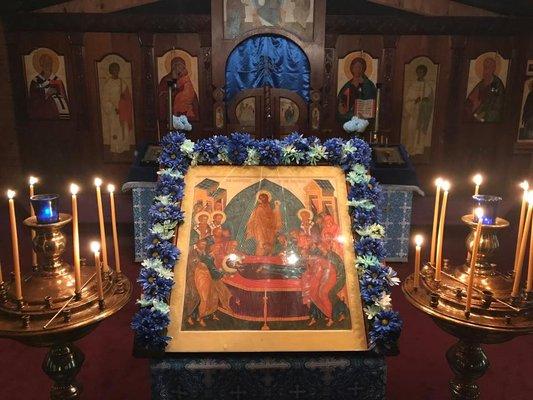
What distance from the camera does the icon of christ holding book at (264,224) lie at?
236 centimetres

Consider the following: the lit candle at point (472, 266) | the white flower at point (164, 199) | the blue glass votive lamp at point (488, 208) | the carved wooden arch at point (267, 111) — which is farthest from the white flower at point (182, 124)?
the lit candle at point (472, 266)

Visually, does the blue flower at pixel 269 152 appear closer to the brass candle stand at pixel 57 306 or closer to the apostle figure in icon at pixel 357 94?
the brass candle stand at pixel 57 306

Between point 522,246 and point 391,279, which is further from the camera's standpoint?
point 391,279

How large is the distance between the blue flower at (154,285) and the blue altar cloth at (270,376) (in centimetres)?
30

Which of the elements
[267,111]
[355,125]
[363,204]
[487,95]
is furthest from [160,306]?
[487,95]

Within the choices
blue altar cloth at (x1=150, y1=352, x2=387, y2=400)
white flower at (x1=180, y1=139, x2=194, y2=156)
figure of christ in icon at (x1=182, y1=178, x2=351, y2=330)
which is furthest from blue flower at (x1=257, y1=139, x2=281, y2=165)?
blue altar cloth at (x1=150, y1=352, x2=387, y2=400)

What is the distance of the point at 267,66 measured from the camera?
6.81 m

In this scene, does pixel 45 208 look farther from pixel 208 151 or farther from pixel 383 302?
pixel 383 302

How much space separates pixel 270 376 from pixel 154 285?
0.72 m

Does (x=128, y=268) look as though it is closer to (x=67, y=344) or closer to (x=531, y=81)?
(x=67, y=344)

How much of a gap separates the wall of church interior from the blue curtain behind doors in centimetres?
29

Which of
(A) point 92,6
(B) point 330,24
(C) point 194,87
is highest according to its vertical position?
(A) point 92,6

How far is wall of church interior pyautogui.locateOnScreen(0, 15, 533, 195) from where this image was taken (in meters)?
7.10

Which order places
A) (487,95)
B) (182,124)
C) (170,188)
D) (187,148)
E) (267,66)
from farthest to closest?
(487,95) → (267,66) → (182,124) → (187,148) → (170,188)
